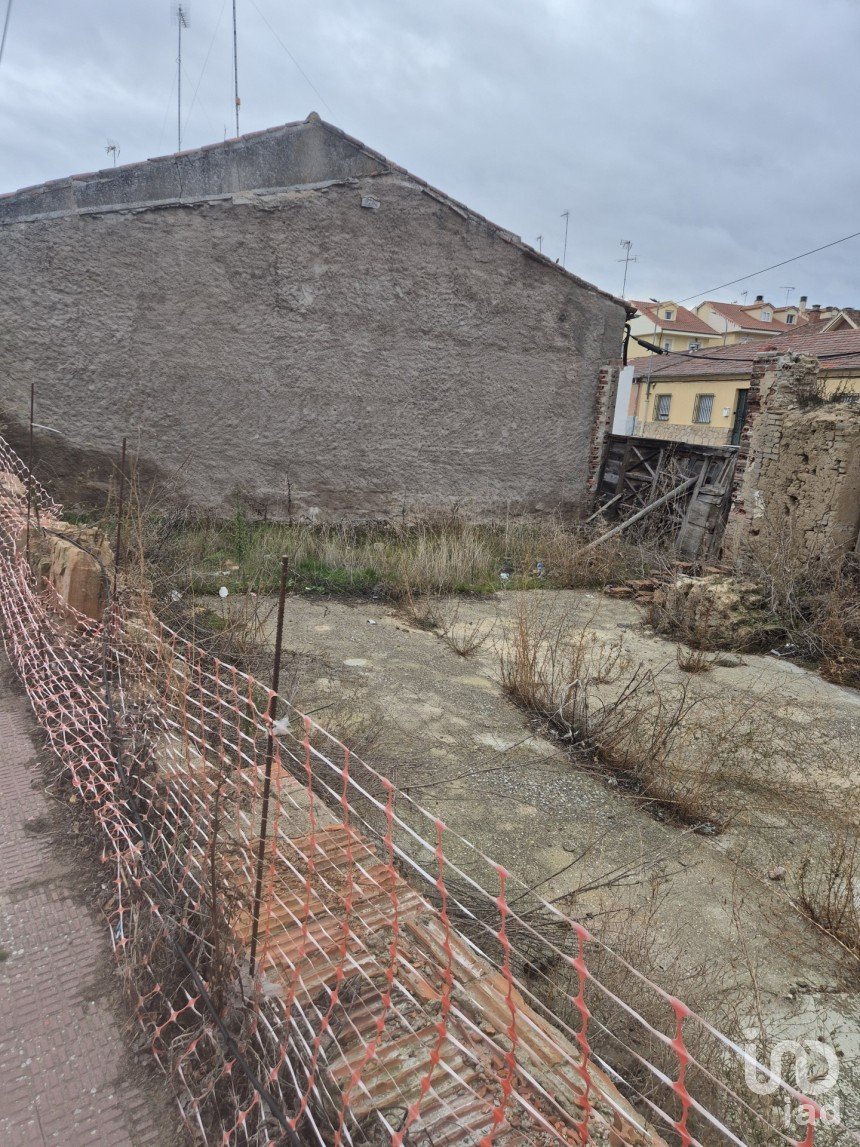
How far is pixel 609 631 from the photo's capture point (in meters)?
6.98

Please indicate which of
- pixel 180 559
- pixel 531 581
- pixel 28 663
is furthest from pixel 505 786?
pixel 531 581

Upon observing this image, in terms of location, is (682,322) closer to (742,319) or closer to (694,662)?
(742,319)

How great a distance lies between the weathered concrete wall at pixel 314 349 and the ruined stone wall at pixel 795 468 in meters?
2.74

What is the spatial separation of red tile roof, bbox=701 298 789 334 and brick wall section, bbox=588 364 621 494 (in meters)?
42.4

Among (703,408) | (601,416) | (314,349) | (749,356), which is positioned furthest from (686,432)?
(314,349)

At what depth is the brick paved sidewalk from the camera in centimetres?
176

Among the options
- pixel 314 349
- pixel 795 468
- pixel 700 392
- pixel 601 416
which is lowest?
pixel 795 468

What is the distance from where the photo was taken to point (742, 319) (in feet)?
160

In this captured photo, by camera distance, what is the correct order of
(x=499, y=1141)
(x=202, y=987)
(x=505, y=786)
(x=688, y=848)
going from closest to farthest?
(x=499, y=1141) < (x=202, y=987) < (x=688, y=848) < (x=505, y=786)

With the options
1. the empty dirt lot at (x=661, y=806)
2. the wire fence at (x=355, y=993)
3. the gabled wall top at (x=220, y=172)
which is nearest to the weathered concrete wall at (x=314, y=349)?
the gabled wall top at (x=220, y=172)

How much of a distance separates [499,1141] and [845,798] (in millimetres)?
3297

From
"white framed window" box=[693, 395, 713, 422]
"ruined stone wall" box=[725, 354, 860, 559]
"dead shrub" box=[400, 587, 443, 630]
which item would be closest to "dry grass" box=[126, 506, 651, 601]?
"dead shrub" box=[400, 587, 443, 630]

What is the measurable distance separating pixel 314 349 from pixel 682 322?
4821cm

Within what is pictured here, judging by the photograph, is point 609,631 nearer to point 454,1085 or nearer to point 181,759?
point 181,759
